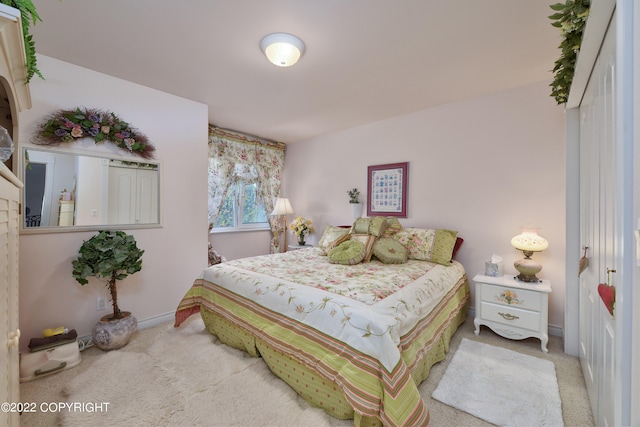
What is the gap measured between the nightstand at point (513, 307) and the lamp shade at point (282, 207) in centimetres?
296

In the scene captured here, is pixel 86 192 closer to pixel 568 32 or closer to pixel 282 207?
pixel 282 207

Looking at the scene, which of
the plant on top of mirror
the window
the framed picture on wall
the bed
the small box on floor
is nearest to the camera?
the bed

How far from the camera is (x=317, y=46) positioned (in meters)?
2.00

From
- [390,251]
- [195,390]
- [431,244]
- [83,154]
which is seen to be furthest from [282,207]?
[195,390]

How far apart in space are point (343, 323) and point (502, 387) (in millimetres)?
1263

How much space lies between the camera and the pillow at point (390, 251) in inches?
103

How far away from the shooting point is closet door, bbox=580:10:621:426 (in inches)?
41.4

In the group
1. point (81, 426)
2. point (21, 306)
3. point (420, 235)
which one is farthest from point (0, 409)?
point (420, 235)

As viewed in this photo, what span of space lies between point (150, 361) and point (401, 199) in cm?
313

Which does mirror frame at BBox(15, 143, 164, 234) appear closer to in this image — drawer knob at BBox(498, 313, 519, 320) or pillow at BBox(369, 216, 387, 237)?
pillow at BBox(369, 216, 387, 237)

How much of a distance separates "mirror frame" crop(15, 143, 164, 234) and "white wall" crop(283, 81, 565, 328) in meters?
2.58

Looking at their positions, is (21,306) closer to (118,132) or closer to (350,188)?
(118,132)

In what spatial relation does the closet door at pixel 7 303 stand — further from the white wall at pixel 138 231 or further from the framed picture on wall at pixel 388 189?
the framed picture on wall at pixel 388 189

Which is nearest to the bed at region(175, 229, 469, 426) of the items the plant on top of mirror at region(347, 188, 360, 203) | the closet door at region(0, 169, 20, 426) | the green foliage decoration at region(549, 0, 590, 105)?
the closet door at region(0, 169, 20, 426)
